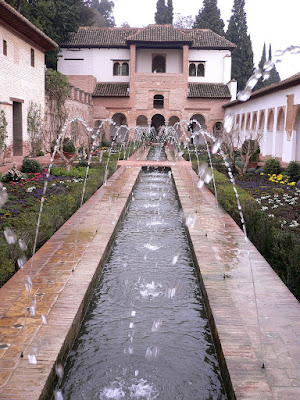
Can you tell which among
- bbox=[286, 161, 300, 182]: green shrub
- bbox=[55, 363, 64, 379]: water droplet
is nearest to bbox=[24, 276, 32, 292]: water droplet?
bbox=[55, 363, 64, 379]: water droplet

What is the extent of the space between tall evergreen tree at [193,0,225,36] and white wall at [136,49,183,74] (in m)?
7.37

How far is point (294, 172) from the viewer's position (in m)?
12.7

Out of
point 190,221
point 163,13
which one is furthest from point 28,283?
point 163,13

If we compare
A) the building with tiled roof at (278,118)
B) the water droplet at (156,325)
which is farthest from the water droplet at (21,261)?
the building with tiled roof at (278,118)

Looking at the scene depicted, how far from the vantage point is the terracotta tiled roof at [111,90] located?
99.0ft

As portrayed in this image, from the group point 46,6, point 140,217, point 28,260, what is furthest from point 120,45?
point 28,260

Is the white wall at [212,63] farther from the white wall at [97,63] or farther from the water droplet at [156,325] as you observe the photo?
the water droplet at [156,325]

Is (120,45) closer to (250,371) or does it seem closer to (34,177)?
(34,177)

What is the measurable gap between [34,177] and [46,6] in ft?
51.6

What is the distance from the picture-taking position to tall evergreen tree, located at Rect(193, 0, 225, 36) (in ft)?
122

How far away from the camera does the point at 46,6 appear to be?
23.7 m

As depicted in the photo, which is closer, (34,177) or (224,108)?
(34,177)

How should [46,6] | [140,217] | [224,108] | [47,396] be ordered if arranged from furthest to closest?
[224,108] → [46,6] → [140,217] → [47,396]

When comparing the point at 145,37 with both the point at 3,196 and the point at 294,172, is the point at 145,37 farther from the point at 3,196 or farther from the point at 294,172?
the point at 3,196
